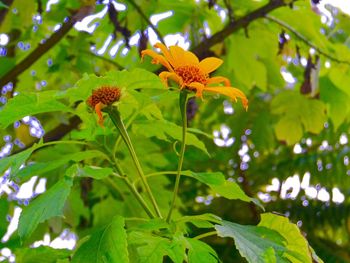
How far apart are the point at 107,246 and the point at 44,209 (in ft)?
0.26

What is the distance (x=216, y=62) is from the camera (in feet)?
2.42

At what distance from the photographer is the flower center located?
71cm

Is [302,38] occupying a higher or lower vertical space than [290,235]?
lower

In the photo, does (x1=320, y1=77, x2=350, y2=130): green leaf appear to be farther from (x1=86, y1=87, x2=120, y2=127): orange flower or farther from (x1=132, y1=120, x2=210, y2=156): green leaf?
(x1=86, y1=87, x2=120, y2=127): orange flower

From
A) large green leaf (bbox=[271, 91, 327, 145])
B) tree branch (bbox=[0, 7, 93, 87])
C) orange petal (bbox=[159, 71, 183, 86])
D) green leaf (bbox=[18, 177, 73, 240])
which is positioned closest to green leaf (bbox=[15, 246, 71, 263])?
green leaf (bbox=[18, 177, 73, 240])

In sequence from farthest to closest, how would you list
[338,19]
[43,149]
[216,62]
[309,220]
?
1. [309,220]
2. [338,19]
3. [43,149]
4. [216,62]

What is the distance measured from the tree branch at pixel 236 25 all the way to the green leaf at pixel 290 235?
665 mm

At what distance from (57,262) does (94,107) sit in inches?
7.9

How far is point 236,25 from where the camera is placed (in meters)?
1.39

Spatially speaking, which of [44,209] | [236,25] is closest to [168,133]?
[44,209]

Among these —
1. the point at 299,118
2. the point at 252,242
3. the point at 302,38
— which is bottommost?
the point at 299,118

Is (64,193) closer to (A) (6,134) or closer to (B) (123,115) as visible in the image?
(B) (123,115)

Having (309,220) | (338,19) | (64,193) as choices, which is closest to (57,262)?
(64,193)

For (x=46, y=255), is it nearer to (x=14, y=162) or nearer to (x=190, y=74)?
(x=14, y=162)
